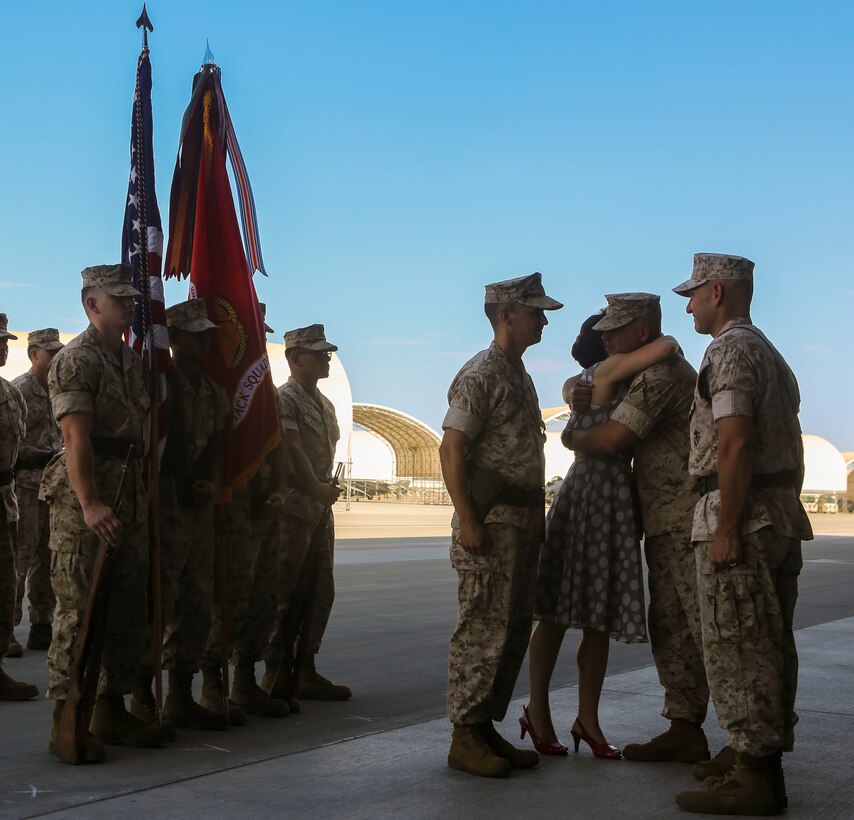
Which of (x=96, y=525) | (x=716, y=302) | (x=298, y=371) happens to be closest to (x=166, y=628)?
(x=96, y=525)

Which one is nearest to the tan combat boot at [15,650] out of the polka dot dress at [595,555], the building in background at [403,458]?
the polka dot dress at [595,555]

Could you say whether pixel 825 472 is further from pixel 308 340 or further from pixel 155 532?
pixel 155 532

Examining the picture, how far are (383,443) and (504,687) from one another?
285ft

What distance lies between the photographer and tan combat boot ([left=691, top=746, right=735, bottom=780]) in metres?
4.53

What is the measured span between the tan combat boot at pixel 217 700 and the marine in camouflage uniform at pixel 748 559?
2.36 meters

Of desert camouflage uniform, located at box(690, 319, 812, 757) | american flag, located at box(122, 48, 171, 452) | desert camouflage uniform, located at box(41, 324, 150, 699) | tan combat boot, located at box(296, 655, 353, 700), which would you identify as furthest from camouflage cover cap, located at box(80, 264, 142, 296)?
desert camouflage uniform, located at box(690, 319, 812, 757)

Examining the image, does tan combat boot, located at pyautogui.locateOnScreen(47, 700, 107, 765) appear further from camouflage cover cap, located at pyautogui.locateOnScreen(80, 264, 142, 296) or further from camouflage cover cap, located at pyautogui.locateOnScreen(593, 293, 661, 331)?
camouflage cover cap, located at pyautogui.locateOnScreen(593, 293, 661, 331)

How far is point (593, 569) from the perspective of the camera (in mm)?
5016

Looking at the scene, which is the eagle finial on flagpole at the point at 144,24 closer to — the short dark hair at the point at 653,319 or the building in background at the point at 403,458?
the short dark hair at the point at 653,319

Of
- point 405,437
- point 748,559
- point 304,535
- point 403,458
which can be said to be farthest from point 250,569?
point 403,458

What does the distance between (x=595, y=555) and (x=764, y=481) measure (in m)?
0.97

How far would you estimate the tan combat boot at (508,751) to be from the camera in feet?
15.7

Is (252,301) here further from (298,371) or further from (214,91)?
(214,91)

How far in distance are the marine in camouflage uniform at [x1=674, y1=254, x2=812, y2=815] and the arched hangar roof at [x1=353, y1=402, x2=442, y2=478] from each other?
72.0 m
